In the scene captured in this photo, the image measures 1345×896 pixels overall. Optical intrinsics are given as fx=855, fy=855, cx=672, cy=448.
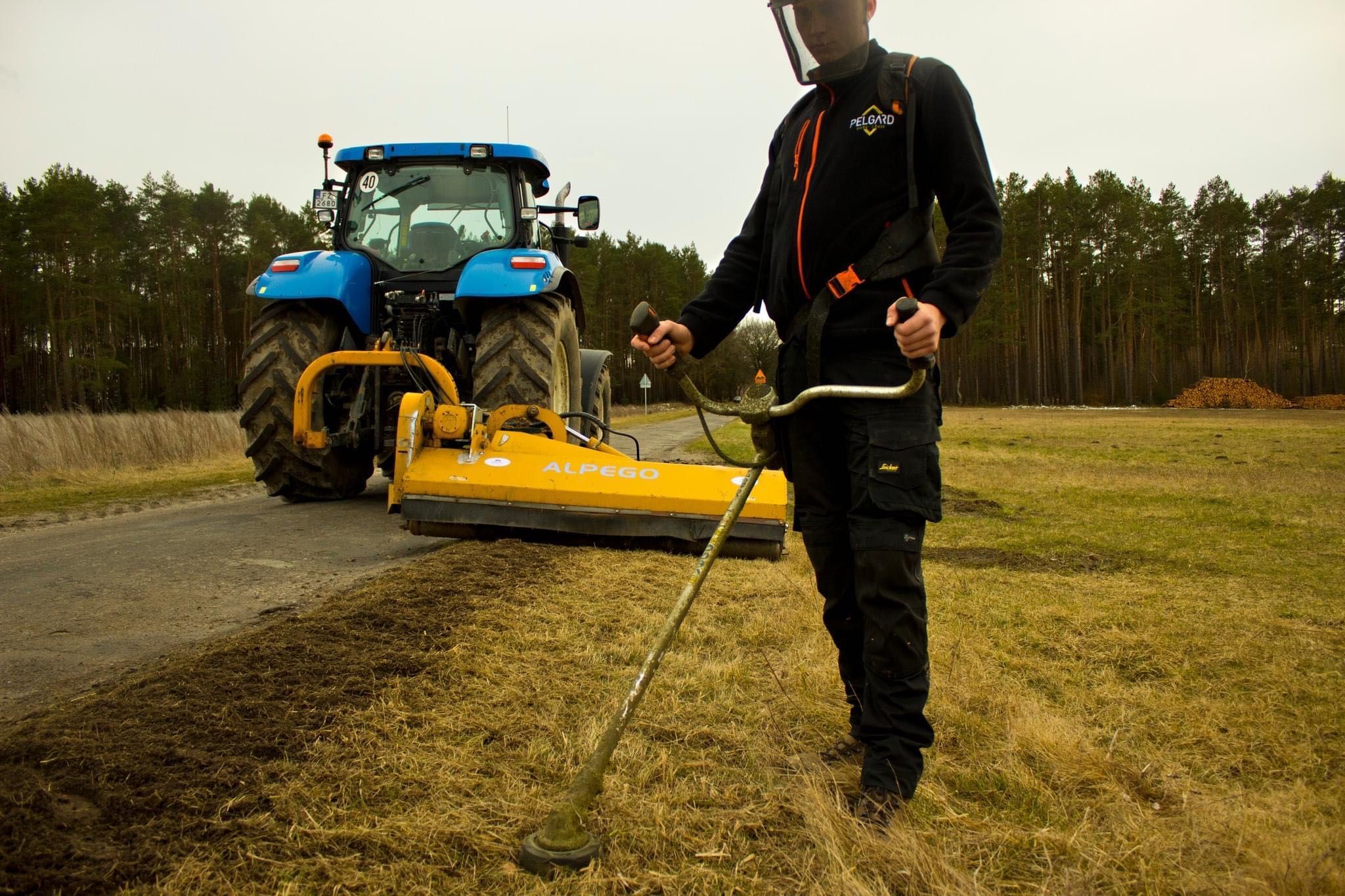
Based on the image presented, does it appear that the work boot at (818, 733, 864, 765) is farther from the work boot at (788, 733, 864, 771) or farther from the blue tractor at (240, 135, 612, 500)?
the blue tractor at (240, 135, 612, 500)

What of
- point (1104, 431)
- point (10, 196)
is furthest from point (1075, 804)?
Answer: point (10, 196)

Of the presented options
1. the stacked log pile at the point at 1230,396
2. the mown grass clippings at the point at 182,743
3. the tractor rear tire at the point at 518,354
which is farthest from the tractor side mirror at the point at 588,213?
the stacked log pile at the point at 1230,396

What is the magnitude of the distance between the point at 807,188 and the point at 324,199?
581 centimetres

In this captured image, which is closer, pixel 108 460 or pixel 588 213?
pixel 588 213

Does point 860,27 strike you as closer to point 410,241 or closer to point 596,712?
point 596,712

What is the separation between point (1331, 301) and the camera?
43.0 m

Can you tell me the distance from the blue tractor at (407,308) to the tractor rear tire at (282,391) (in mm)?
10

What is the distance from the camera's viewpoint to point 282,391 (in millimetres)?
5988

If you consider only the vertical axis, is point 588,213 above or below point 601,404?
above

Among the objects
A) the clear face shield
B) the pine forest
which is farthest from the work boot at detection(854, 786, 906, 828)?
the pine forest

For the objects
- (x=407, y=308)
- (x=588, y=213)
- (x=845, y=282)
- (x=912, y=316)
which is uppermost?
(x=588, y=213)

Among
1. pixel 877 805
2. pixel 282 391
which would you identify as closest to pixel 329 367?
pixel 282 391

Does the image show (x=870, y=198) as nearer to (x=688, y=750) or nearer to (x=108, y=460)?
(x=688, y=750)

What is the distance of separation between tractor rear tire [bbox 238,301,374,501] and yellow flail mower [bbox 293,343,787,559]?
139 centimetres
